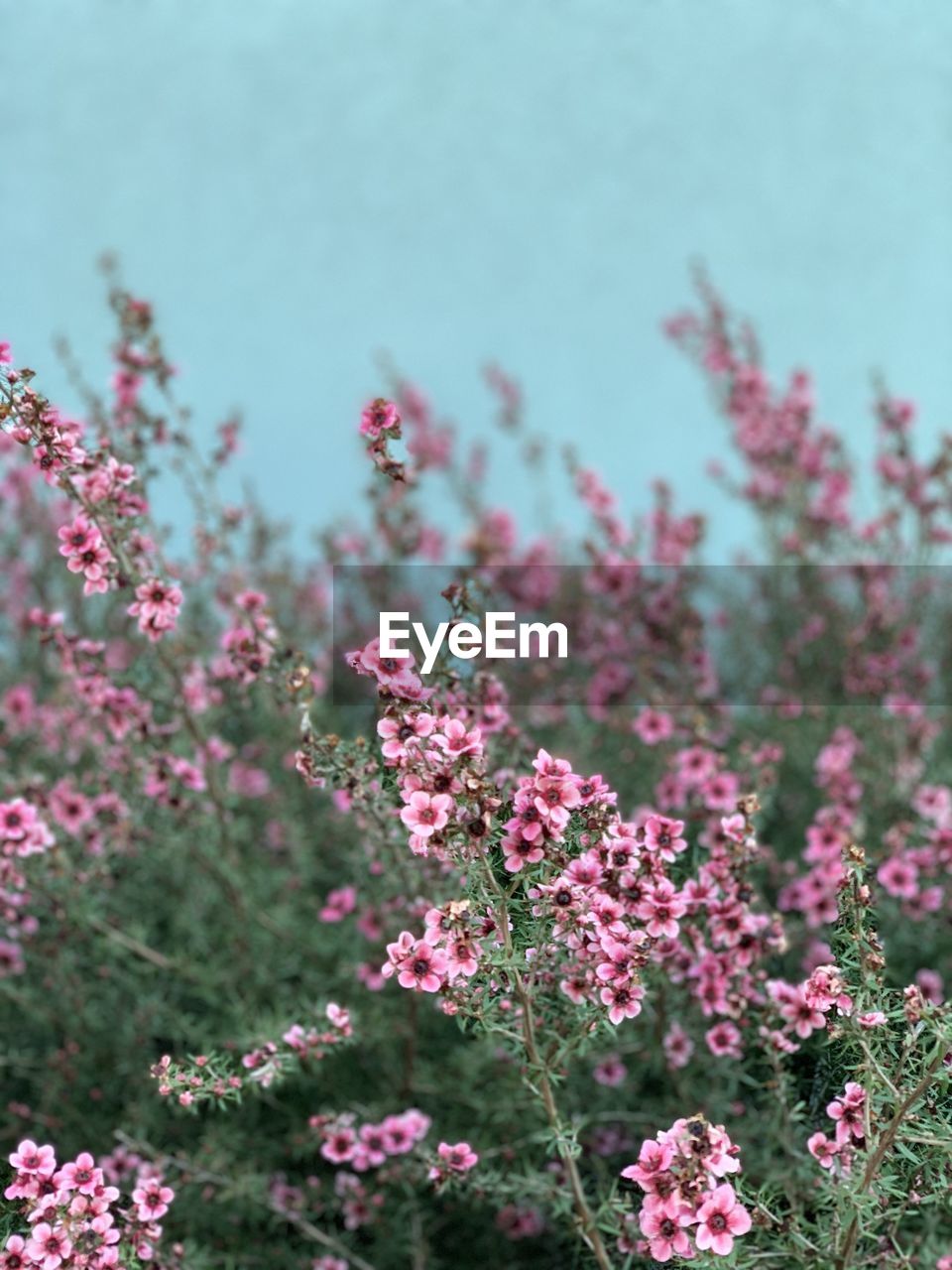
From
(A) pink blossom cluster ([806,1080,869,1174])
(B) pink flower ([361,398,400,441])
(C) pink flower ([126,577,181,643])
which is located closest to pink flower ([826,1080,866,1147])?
(A) pink blossom cluster ([806,1080,869,1174])

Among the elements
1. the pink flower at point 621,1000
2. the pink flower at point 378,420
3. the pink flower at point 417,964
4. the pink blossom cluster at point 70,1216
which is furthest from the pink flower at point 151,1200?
the pink flower at point 378,420

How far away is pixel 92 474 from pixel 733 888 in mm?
1465

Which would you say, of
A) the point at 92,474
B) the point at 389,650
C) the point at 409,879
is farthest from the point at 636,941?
the point at 92,474

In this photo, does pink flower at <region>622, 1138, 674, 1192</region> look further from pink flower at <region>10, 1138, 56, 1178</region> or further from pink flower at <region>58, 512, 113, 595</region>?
pink flower at <region>58, 512, 113, 595</region>

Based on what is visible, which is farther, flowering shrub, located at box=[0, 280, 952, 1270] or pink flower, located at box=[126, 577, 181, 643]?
pink flower, located at box=[126, 577, 181, 643]

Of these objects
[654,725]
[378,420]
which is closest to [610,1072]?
[654,725]

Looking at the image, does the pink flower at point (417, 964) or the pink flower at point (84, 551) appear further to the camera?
the pink flower at point (84, 551)

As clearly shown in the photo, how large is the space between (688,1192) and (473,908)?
1.63 feet

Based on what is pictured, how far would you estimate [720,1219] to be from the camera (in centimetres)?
177

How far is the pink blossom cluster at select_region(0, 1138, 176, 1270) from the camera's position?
1924 millimetres

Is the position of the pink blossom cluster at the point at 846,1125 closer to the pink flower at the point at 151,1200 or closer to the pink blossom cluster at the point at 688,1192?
the pink blossom cluster at the point at 688,1192

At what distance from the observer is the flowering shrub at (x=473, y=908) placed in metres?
1.93

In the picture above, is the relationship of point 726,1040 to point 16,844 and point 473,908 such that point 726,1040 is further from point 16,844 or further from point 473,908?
point 16,844

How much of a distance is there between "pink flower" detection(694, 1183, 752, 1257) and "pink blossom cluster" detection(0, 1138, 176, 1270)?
2.69ft
